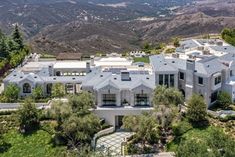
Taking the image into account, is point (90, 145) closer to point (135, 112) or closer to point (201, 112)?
point (135, 112)

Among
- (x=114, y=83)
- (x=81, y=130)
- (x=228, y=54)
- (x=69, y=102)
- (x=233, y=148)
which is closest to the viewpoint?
(x=233, y=148)

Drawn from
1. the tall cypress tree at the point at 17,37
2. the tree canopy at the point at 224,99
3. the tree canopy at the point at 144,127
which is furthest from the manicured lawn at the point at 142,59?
the tree canopy at the point at 144,127

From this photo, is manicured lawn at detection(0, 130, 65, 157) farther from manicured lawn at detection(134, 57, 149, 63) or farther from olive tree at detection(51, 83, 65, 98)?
manicured lawn at detection(134, 57, 149, 63)

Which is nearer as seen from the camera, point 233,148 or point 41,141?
point 233,148

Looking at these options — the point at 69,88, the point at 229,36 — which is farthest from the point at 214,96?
the point at 229,36

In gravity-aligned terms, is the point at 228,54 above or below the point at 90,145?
above

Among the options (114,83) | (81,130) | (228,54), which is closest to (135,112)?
(114,83)

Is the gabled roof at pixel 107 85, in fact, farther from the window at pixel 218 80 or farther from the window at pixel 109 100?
the window at pixel 218 80

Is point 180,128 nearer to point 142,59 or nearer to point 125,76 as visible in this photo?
point 125,76

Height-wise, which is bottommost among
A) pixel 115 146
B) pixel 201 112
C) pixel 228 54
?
pixel 115 146
